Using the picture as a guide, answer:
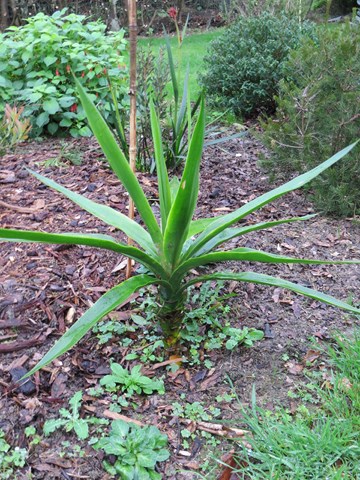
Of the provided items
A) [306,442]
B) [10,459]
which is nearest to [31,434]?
[10,459]

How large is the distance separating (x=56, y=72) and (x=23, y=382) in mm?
2995

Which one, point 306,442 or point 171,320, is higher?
point 171,320

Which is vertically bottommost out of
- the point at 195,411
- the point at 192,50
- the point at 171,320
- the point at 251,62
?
the point at 195,411

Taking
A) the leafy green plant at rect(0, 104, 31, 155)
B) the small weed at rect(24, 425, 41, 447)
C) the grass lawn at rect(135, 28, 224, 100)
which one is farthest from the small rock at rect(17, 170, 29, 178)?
the grass lawn at rect(135, 28, 224, 100)

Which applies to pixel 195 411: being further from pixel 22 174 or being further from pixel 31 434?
pixel 22 174

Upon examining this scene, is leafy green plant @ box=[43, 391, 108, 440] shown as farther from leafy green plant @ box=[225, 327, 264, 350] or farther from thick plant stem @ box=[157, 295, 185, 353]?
leafy green plant @ box=[225, 327, 264, 350]

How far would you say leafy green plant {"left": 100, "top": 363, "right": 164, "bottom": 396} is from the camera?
2068mm

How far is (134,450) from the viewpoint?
1829 mm

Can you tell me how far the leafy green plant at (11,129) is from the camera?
13.4ft

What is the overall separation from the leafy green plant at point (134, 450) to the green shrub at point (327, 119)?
2069mm

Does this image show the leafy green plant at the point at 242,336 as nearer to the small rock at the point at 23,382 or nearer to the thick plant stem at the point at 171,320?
the thick plant stem at the point at 171,320

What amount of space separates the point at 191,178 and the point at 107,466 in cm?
103

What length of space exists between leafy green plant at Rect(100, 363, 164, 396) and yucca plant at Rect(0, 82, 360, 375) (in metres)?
0.21

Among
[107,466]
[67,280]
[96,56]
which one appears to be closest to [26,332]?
[67,280]
